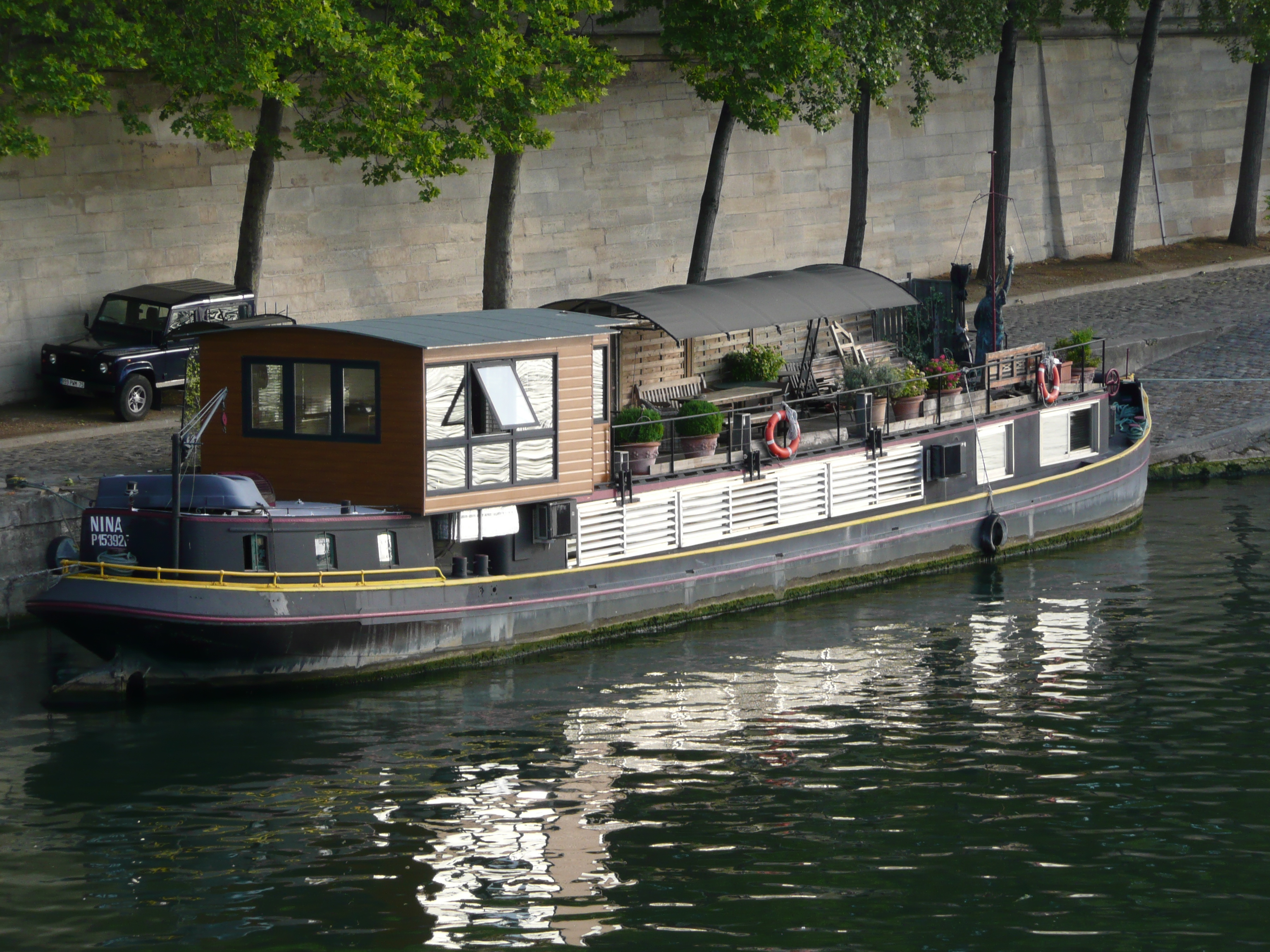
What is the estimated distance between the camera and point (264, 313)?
3484 cm

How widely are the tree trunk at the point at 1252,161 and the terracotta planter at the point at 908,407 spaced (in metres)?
25.9

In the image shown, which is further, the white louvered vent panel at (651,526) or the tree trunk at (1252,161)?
the tree trunk at (1252,161)

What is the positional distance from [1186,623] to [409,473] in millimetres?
9484

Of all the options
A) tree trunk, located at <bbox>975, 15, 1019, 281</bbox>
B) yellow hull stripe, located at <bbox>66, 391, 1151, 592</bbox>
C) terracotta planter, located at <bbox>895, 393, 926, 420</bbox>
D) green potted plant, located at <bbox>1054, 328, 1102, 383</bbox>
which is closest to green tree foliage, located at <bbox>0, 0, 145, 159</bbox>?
yellow hull stripe, located at <bbox>66, 391, 1151, 592</bbox>

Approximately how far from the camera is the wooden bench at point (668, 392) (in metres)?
25.5

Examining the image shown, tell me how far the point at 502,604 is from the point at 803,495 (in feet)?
16.6

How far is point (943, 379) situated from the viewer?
89.7 feet

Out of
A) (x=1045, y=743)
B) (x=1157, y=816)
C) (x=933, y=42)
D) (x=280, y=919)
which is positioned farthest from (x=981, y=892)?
(x=933, y=42)

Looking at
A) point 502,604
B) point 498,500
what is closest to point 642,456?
point 498,500

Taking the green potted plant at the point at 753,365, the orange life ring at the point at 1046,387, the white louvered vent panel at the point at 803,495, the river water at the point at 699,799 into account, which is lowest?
the river water at the point at 699,799

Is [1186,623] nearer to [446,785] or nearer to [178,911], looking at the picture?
[446,785]

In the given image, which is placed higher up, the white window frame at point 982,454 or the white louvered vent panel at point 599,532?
the white window frame at point 982,454

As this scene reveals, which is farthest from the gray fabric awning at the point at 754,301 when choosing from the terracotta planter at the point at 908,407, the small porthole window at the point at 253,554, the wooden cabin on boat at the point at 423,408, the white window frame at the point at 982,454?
the small porthole window at the point at 253,554

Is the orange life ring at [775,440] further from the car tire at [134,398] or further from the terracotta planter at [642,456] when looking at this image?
the car tire at [134,398]
